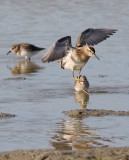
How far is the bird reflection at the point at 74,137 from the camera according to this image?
809 centimetres

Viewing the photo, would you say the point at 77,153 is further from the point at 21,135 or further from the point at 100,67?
the point at 100,67

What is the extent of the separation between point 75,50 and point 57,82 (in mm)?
797

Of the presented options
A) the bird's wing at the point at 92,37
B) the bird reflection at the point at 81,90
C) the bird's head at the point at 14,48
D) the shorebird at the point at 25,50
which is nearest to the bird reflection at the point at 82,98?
the bird reflection at the point at 81,90

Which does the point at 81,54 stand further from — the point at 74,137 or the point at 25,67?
the point at 74,137

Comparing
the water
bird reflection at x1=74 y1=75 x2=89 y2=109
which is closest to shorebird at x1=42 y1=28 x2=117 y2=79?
bird reflection at x1=74 y1=75 x2=89 y2=109

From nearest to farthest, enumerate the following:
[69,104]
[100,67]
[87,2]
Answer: [69,104] < [100,67] < [87,2]

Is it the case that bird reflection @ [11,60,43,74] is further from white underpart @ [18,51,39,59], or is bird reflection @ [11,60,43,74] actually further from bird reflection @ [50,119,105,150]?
bird reflection @ [50,119,105,150]

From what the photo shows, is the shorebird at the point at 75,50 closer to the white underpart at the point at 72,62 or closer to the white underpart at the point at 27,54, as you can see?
the white underpart at the point at 72,62

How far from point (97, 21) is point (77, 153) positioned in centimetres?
1298

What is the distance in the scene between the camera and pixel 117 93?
11.8 meters

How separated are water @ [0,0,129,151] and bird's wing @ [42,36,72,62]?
688 mm

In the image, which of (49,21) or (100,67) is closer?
(100,67)

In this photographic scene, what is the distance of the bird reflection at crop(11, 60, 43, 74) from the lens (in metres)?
14.3

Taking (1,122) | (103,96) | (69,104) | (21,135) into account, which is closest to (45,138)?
(21,135)
